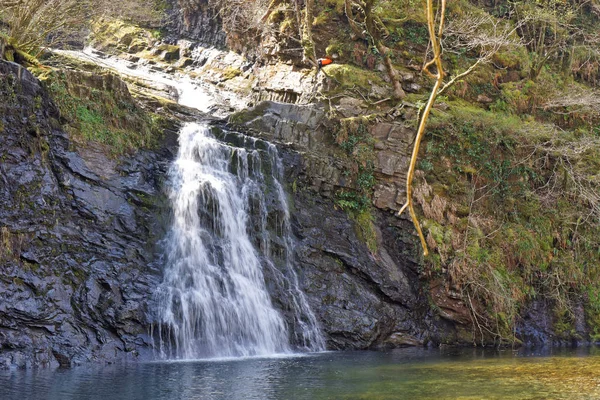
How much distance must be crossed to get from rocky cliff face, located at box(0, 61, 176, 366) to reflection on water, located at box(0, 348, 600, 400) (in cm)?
99

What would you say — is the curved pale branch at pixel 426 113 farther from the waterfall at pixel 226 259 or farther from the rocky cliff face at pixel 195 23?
the rocky cliff face at pixel 195 23

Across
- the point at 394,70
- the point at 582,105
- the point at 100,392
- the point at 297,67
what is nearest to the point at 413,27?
the point at 394,70

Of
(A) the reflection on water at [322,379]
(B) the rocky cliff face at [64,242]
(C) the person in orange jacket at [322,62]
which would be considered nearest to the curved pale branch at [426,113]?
(A) the reflection on water at [322,379]

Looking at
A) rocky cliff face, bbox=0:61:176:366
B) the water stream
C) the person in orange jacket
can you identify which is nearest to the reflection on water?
rocky cliff face, bbox=0:61:176:366

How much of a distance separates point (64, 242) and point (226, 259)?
11.9 feet

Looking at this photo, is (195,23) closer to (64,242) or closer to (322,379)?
(64,242)

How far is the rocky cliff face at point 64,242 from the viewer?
35.4 feet

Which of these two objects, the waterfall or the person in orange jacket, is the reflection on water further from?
the person in orange jacket

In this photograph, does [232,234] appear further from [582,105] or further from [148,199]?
[582,105]

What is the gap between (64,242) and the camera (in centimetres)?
1203

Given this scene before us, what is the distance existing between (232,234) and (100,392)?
706 cm

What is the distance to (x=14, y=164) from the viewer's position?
471 inches

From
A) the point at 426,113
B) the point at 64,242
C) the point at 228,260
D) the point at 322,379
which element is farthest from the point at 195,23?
the point at 426,113

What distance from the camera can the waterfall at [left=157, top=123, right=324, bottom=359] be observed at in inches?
492
